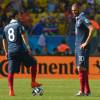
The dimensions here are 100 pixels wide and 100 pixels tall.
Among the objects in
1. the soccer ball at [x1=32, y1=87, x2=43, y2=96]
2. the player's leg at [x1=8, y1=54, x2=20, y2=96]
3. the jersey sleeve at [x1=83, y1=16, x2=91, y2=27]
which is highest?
the jersey sleeve at [x1=83, y1=16, x2=91, y2=27]

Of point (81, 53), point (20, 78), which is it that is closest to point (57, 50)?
point (20, 78)

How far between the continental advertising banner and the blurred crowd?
128cm

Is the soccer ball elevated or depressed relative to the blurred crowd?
depressed

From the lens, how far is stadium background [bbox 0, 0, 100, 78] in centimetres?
2080

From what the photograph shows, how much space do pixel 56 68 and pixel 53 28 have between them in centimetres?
332

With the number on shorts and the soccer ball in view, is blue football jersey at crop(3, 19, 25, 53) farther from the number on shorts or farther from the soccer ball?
the soccer ball

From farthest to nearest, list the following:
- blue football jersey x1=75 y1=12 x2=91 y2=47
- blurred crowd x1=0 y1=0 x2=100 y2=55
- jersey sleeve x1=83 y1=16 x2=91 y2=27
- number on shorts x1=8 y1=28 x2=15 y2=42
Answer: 1. blurred crowd x1=0 y1=0 x2=100 y2=55
2. number on shorts x1=8 y1=28 x2=15 y2=42
3. blue football jersey x1=75 y1=12 x2=91 y2=47
4. jersey sleeve x1=83 y1=16 x2=91 y2=27

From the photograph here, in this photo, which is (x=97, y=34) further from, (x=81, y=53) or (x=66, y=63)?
(x=81, y=53)

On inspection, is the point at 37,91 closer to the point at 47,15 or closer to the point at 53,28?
the point at 53,28

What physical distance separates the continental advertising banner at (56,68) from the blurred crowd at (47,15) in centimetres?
128

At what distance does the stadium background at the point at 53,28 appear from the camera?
20797 mm

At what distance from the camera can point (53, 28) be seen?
23.7 m

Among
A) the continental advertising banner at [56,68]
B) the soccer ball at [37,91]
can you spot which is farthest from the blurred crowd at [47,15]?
the soccer ball at [37,91]

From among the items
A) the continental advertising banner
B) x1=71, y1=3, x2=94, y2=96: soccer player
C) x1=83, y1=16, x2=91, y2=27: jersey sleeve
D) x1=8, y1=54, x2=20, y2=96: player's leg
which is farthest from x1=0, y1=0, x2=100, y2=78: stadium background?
x1=83, y1=16, x2=91, y2=27: jersey sleeve
